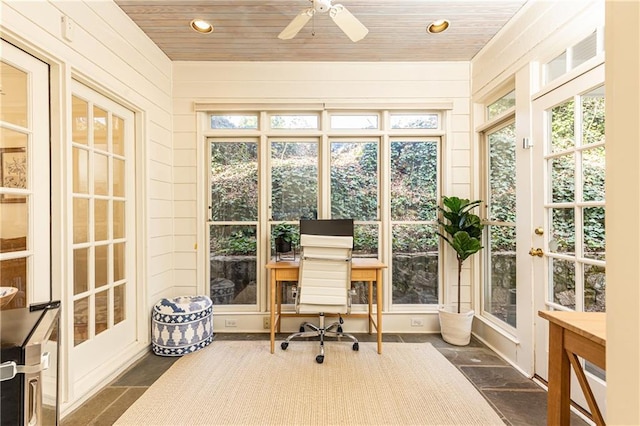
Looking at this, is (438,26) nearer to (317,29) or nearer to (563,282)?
(317,29)

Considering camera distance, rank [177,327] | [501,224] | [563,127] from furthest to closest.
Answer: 1. [501,224]
2. [177,327]
3. [563,127]

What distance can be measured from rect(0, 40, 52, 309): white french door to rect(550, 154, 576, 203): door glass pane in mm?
3438

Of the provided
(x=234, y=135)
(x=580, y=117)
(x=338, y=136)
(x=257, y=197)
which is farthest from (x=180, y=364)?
(x=580, y=117)

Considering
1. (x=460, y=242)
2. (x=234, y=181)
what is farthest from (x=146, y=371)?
(x=460, y=242)

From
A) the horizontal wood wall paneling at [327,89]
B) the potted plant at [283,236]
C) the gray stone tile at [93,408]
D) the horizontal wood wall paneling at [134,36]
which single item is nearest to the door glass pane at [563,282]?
the horizontal wood wall paneling at [327,89]

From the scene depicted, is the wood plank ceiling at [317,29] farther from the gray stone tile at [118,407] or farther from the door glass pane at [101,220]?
the gray stone tile at [118,407]

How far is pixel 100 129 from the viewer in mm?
2256

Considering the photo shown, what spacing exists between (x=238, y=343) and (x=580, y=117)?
3.31 m

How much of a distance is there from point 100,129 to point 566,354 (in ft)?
10.6

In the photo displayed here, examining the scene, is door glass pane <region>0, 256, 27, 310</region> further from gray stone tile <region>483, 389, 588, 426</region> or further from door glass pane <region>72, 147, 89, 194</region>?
gray stone tile <region>483, 389, 588, 426</region>

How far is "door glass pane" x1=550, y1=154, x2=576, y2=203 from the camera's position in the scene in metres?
1.95

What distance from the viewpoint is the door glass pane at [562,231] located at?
6.41 ft

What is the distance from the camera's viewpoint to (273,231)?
3.18 meters

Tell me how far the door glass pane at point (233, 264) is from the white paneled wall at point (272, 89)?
166 mm
